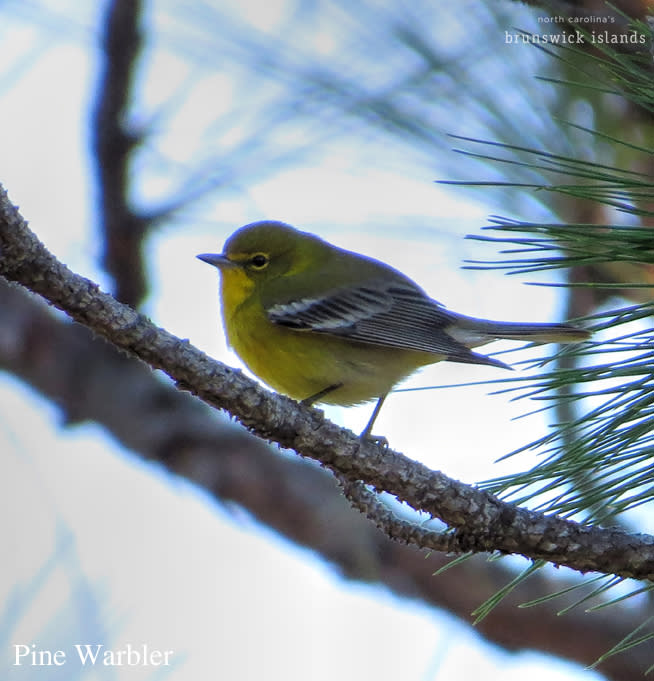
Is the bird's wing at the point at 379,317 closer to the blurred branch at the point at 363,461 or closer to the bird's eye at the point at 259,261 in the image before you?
the bird's eye at the point at 259,261

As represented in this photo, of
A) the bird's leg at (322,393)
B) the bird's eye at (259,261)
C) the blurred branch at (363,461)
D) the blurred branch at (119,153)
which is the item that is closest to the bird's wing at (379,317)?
the bird's leg at (322,393)

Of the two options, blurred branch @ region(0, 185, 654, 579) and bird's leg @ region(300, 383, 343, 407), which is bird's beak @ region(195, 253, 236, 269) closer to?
bird's leg @ region(300, 383, 343, 407)

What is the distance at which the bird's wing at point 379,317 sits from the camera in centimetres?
308

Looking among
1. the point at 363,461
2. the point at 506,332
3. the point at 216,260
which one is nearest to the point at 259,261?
the point at 216,260

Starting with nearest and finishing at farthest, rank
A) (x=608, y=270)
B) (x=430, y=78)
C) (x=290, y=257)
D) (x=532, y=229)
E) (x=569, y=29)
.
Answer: (x=532, y=229) → (x=569, y=29) → (x=608, y=270) → (x=430, y=78) → (x=290, y=257)

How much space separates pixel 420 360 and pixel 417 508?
1384mm

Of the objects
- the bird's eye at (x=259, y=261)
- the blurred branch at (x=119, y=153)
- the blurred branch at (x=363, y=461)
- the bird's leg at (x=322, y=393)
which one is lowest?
the blurred branch at (x=363, y=461)

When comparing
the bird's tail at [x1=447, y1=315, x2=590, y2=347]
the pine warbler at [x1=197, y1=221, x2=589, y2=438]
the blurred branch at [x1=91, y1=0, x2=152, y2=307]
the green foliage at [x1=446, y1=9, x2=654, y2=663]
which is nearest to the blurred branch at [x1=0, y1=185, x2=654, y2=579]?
the green foliage at [x1=446, y1=9, x2=654, y2=663]

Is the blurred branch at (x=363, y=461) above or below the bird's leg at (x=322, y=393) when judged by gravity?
below

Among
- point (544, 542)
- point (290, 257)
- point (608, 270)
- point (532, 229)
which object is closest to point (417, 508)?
point (544, 542)

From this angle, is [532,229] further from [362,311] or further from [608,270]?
[362,311]

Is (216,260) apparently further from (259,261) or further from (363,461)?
(363,461)

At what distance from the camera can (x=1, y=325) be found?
3.54m

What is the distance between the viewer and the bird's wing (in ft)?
10.1
